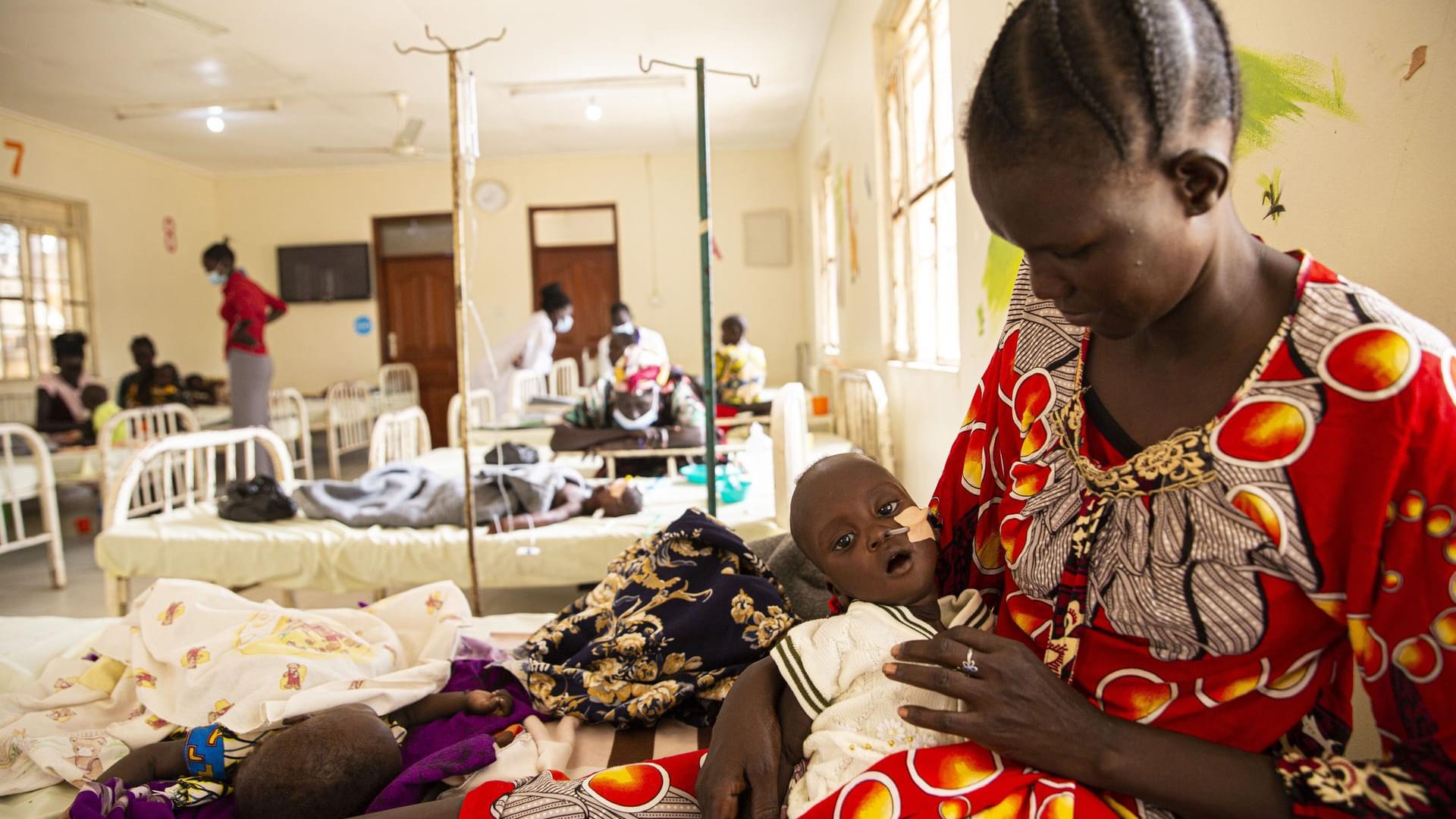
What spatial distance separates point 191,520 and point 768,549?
2.44 metres

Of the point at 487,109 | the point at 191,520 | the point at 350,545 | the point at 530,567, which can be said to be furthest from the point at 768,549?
the point at 487,109

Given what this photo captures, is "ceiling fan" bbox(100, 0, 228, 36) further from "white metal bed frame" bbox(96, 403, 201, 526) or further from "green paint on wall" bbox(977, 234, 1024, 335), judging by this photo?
"green paint on wall" bbox(977, 234, 1024, 335)

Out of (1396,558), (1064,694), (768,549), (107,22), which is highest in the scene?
(107,22)

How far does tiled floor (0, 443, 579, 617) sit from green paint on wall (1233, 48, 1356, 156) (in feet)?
10.9

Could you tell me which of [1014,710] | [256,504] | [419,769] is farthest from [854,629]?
[256,504]

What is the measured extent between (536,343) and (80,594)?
3.42m

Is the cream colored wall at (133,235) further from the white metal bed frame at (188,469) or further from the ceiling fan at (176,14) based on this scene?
the white metal bed frame at (188,469)

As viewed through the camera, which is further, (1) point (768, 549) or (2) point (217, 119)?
(2) point (217, 119)

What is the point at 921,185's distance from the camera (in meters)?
3.49

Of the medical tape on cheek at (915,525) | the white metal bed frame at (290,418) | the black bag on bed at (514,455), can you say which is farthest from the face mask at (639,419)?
the medical tape on cheek at (915,525)

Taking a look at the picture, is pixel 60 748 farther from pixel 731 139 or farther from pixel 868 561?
pixel 731 139

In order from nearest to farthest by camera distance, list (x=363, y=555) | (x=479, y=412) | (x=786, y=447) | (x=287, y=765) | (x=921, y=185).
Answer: (x=287, y=765), (x=786, y=447), (x=363, y=555), (x=921, y=185), (x=479, y=412)

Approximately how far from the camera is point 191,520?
3.27 m

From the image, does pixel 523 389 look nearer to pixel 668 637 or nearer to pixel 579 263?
pixel 579 263
